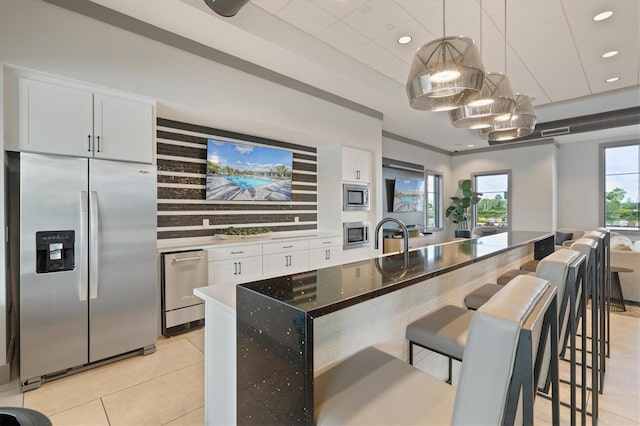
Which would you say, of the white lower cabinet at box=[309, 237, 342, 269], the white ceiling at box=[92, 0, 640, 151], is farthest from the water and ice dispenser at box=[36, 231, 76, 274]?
the white lower cabinet at box=[309, 237, 342, 269]

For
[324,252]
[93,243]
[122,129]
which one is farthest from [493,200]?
[93,243]

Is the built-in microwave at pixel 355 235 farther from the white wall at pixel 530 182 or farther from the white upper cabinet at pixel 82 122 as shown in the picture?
the white wall at pixel 530 182

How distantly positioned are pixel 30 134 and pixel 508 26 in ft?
14.6

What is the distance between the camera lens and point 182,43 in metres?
3.07

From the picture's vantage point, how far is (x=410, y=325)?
1.59 meters

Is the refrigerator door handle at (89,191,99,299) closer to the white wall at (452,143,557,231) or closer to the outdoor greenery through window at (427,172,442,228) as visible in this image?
the outdoor greenery through window at (427,172,442,228)

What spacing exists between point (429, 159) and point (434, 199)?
123cm

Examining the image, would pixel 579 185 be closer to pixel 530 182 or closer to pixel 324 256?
pixel 530 182

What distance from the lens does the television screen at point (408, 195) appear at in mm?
6902

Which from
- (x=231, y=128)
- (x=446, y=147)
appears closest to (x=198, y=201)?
(x=231, y=128)

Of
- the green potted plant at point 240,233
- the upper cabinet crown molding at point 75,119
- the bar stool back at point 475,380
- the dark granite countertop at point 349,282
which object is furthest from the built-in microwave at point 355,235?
the bar stool back at point 475,380

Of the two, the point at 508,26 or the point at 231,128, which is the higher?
the point at 508,26

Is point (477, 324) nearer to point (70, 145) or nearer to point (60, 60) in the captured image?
point (70, 145)

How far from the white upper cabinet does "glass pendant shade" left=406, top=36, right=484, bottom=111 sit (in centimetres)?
238
